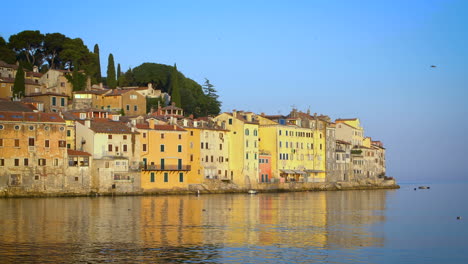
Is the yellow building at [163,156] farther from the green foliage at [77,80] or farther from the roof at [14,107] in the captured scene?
the green foliage at [77,80]

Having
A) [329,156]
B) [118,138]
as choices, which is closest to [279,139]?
[329,156]

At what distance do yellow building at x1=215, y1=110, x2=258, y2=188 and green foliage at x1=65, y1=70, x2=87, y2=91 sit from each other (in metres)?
19.8

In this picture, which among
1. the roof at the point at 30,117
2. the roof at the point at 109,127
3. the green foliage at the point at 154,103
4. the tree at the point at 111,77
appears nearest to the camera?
the roof at the point at 30,117

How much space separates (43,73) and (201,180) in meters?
32.7

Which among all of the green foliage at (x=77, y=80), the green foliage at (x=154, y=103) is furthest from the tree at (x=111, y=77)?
the green foliage at (x=154, y=103)

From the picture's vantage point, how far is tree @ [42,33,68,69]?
334ft

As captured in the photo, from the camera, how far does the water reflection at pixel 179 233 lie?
26797 mm

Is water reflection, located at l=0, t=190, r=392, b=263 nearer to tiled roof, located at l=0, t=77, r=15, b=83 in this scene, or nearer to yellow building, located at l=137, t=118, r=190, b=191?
yellow building, located at l=137, t=118, r=190, b=191

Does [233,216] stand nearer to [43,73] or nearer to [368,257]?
[368,257]

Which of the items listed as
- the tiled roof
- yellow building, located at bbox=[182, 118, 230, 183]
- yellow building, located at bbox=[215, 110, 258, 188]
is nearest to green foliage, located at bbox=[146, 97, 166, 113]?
yellow building, located at bbox=[215, 110, 258, 188]

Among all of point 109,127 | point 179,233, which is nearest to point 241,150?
point 109,127

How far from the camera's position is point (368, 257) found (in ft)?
88.9

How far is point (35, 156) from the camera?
209 feet

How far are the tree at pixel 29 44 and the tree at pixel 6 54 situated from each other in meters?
1.38
